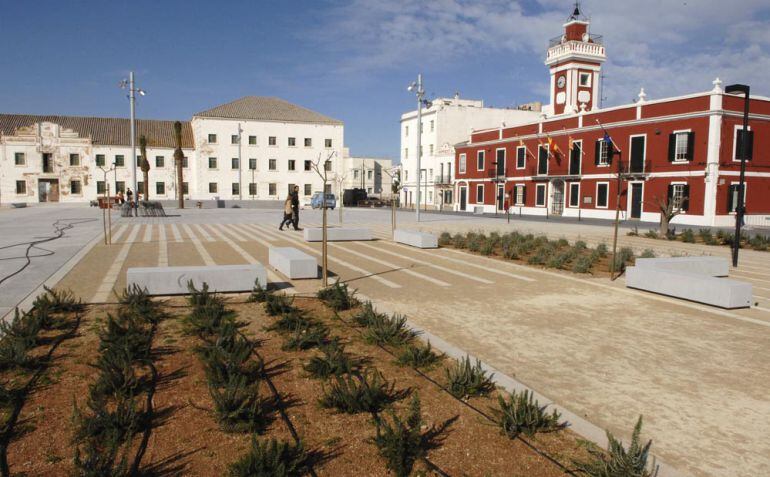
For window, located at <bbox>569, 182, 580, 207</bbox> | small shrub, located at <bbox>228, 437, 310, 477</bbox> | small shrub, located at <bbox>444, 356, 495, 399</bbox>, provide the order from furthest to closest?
window, located at <bbox>569, 182, 580, 207</bbox> → small shrub, located at <bbox>444, 356, 495, 399</bbox> → small shrub, located at <bbox>228, 437, 310, 477</bbox>

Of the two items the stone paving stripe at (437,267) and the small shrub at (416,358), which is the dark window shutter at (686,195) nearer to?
the stone paving stripe at (437,267)

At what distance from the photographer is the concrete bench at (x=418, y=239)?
1683cm

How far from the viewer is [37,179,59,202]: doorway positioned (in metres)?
61.9

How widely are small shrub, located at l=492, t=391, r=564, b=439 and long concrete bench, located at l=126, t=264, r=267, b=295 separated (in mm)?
5623

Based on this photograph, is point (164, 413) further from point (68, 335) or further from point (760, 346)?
point (760, 346)

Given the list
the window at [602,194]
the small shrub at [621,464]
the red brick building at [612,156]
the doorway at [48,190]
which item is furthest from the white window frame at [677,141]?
the doorway at [48,190]

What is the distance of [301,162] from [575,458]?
69.7 m

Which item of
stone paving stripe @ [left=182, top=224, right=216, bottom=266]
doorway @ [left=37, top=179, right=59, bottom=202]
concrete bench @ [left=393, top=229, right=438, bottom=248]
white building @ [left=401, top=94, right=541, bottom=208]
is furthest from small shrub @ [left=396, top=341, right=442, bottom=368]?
doorway @ [left=37, top=179, right=59, bottom=202]

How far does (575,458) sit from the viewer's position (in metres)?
3.89

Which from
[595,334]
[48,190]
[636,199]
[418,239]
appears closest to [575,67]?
[636,199]

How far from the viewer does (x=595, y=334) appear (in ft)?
23.9

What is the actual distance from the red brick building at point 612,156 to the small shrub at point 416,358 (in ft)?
69.1

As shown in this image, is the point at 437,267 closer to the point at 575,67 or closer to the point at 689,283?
the point at 689,283

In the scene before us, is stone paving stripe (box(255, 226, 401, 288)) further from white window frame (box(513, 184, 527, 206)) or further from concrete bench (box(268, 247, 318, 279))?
white window frame (box(513, 184, 527, 206))
